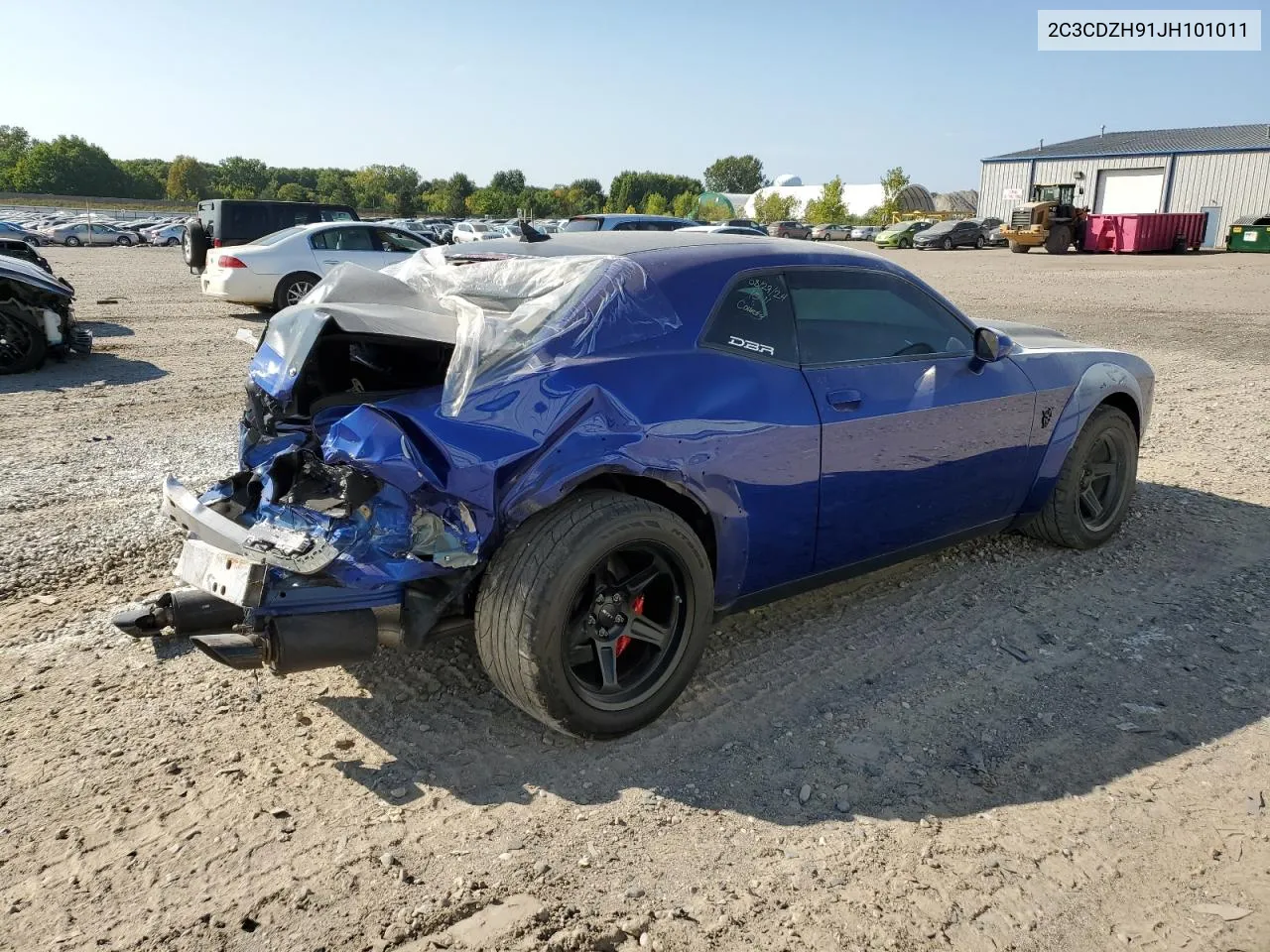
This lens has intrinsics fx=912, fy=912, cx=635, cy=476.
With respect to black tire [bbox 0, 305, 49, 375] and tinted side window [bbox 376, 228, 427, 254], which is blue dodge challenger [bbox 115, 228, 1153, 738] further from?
tinted side window [bbox 376, 228, 427, 254]

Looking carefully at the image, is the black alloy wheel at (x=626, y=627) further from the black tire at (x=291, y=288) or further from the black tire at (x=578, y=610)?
the black tire at (x=291, y=288)

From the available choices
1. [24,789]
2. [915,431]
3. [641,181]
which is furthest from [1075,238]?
[641,181]

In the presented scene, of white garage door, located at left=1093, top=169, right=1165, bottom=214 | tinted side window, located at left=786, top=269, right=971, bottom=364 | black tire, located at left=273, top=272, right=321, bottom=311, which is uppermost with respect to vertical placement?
white garage door, located at left=1093, top=169, right=1165, bottom=214

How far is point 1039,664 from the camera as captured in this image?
143 inches

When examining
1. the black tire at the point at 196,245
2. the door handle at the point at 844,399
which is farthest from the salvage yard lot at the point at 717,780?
the black tire at the point at 196,245

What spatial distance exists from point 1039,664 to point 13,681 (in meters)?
3.92

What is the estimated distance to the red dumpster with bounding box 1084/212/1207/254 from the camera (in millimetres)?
35906

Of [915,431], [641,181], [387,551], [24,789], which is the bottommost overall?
[24,789]

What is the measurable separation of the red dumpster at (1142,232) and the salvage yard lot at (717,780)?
36.6m

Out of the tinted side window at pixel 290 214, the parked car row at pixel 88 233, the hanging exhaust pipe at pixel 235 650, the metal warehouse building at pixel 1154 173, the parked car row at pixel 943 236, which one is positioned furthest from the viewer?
the metal warehouse building at pixel 1154 173

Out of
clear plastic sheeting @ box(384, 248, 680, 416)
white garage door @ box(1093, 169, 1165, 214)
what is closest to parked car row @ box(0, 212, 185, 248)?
clear plastic sheeting @ box(384, 248, 680, 416)

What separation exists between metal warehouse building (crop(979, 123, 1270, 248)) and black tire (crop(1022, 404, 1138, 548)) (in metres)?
51.2

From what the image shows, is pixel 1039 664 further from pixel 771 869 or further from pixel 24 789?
pixel 24 789

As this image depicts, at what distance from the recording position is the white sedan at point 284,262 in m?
12.7
